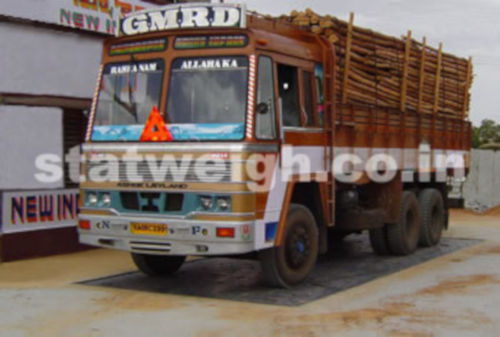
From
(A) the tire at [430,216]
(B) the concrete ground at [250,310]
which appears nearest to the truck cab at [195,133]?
(B) the concrete ground at [250,310]

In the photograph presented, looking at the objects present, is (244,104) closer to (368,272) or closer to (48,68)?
(368,272)

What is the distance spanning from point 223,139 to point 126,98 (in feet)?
4.97

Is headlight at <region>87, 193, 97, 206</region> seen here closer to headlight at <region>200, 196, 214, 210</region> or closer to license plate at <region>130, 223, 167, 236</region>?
license plate at <region>130, 223, 167, 236</region>

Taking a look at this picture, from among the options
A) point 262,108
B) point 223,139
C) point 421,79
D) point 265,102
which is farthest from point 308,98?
point 421,79

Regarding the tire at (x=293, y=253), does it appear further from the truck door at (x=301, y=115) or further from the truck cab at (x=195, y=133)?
the truck door at (x=301, y=115)

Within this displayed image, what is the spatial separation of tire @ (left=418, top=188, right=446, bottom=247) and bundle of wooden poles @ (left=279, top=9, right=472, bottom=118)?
148 cm

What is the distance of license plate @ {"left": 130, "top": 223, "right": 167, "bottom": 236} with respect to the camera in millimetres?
8789

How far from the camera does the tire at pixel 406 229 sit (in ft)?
40.8

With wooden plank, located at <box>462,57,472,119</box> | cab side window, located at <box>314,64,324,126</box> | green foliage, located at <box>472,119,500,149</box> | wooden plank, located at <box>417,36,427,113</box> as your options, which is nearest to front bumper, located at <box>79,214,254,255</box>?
cab side window, located at <box>314,64,324,126</box>

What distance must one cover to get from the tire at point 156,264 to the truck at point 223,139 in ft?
0.07

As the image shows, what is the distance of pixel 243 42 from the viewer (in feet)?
28.7

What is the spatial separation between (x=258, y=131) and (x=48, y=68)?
533 cm

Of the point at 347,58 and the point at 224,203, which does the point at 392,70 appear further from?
the point at 224,203

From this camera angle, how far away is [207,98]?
8.75 m
